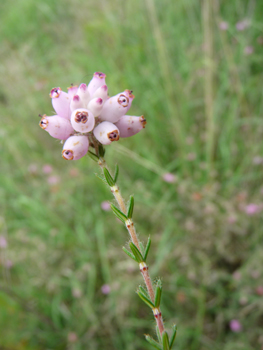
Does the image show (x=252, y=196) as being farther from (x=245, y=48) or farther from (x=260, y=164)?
(x=245, y=48)

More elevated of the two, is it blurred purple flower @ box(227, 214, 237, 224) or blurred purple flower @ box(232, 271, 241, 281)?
blurred purple flower @ box(227, 214, 237, 224)

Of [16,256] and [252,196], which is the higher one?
[16,256]

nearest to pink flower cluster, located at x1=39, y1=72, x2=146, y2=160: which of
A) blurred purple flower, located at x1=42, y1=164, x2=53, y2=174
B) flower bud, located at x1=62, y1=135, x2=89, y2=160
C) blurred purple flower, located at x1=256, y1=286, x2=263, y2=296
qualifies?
flower bud, located at x1=62, y1=135, x2=89, y2=160

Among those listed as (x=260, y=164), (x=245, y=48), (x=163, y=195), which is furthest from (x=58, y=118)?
(x=245, y=48)

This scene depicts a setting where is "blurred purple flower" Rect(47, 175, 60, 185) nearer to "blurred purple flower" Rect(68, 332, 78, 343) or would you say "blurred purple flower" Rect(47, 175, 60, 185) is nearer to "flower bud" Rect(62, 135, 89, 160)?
"blurred purple flower" Rect(68, 332, 78, 343)

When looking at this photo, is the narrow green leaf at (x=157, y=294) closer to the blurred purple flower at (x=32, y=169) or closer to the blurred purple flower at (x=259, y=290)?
the blurred purple flower at (x=259, y=290)

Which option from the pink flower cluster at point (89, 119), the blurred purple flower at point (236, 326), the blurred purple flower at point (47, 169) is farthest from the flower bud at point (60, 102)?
the blurred purple flower at point (47, 169)
